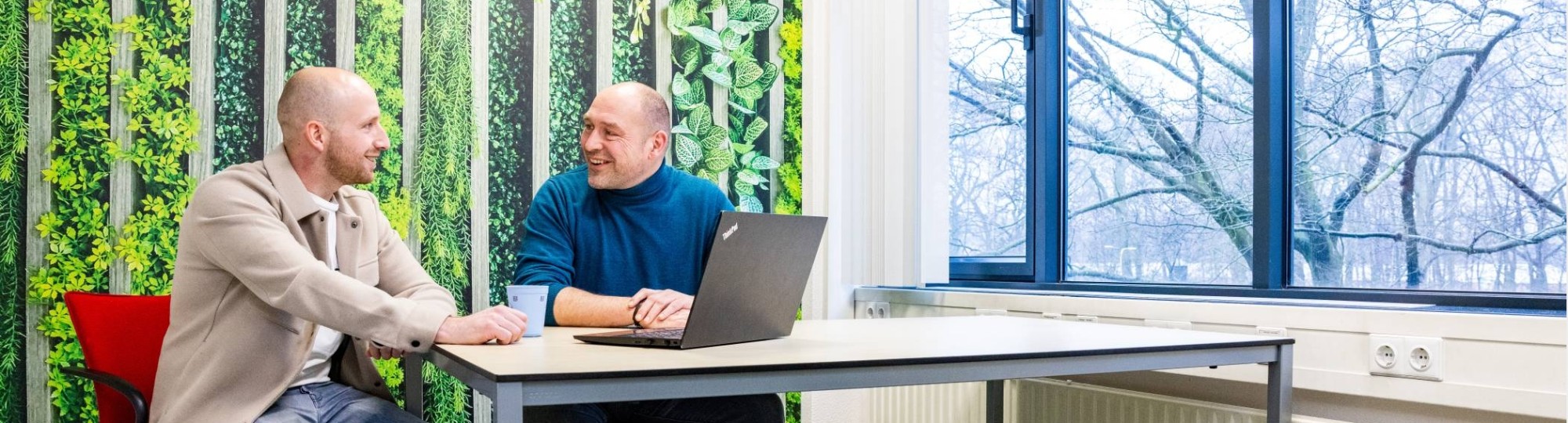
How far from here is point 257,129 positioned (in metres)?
2.84

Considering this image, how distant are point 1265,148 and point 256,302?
2064 millimetres

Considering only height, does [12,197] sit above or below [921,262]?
above

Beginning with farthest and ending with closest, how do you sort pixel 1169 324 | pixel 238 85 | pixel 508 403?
pixel 238 85 → pixel 1169 324 → pixel 508 403

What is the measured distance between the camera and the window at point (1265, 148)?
2236 millimetres

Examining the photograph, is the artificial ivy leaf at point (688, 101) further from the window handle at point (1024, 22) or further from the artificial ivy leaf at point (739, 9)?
the window handle at point (1024, 22)

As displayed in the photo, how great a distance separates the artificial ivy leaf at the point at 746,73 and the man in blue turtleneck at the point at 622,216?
2.82 feet

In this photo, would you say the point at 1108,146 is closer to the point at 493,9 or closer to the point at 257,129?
the point at 493,9

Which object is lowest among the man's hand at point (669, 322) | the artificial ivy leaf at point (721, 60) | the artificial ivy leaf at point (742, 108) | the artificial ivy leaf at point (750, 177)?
the man's hand at point (669, 322)

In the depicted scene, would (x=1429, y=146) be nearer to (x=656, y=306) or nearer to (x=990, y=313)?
(x=990, y=313)

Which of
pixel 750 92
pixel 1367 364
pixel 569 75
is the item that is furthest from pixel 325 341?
pixel 1367 364

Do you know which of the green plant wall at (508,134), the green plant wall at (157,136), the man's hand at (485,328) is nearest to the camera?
the man's hand at (485,328)

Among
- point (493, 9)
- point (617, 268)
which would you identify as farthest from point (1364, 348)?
point (493, 9)

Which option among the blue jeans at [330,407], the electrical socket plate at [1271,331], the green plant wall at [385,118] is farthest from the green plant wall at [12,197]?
the electrical socket plate at [1271,331]

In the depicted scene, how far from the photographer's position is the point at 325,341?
2.18 metres
